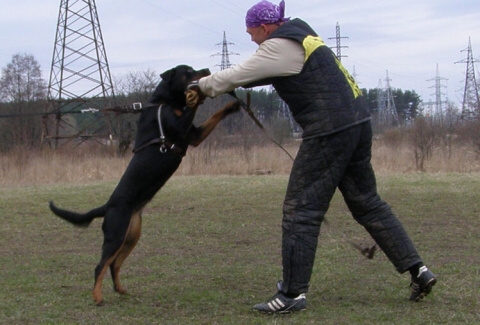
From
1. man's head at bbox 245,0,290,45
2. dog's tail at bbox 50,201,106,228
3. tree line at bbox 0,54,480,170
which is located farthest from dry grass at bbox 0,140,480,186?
man's head at bbox 245,0,290,45

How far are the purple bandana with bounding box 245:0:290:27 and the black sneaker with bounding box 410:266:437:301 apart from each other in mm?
1883

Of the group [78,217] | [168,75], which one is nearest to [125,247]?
[78,217]

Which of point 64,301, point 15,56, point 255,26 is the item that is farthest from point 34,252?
point 15,56

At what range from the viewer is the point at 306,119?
4.11 m

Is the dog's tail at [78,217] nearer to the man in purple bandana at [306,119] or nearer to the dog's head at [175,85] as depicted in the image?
the dog's head at [175,85]

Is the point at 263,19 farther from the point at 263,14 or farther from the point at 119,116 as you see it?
the point at 119,116

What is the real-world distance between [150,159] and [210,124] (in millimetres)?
544

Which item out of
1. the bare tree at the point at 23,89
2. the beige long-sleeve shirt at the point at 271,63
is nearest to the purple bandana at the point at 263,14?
the beige long-sleeve shirt at the point at 271,63

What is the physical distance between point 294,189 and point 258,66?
809 mm

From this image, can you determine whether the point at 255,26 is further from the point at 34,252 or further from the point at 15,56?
the point at 15,56

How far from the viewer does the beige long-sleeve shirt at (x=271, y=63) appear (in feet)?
13.0

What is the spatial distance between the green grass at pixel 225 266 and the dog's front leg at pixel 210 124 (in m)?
1.12

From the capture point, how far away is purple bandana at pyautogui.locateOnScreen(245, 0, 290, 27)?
4.16 metres

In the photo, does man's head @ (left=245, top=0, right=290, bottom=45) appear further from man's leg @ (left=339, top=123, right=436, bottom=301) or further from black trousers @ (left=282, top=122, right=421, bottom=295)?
man's leg @ (left=339, top=123, right=436, bottom=301)
